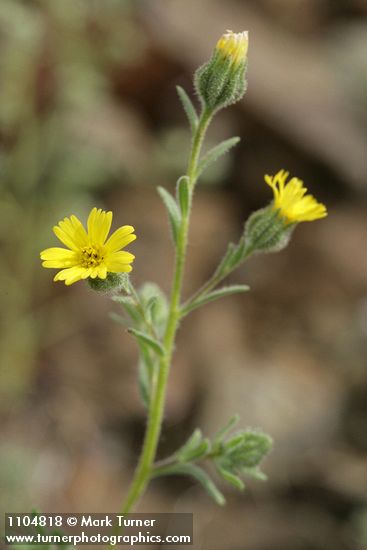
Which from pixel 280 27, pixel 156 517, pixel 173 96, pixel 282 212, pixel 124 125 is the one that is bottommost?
pixel 156 517

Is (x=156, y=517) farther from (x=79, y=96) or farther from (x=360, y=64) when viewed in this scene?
(x=360, y=64)

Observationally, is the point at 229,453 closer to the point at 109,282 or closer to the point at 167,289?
the point at 109,282

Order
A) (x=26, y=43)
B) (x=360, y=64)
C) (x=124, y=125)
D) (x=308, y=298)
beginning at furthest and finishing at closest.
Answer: (x=360, y=64)
(x=124, y=125)
(x=308, y=298)
(x=26, y=43)

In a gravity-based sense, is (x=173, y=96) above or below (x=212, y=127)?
above

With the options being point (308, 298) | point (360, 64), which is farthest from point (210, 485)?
point (360, 64)

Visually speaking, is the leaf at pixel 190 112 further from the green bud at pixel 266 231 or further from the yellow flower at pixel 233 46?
the green bud at pixel 266 231

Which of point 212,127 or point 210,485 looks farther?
point 212,127

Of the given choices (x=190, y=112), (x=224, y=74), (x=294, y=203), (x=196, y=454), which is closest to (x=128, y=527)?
(x=196, y=454)
